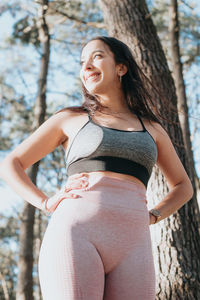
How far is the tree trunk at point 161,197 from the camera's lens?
295 centimetres

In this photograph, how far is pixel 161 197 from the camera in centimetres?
326

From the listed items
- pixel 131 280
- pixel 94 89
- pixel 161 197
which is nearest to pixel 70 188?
pixel 131 280

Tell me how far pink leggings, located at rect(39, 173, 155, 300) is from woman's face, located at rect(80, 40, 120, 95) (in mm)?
631

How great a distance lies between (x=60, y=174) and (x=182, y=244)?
9.27m

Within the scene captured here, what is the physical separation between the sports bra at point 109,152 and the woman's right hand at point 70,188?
45 millimetres

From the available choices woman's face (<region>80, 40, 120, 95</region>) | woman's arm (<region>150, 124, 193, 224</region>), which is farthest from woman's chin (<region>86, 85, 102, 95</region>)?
woman's arm (<region>150, 124, 193, 224</region>)

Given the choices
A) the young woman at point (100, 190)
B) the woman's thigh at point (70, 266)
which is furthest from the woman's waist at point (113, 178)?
the woman's thigh at point (70, 266)

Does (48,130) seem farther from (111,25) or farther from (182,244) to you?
(111,25)

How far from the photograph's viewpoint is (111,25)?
13.2 feet

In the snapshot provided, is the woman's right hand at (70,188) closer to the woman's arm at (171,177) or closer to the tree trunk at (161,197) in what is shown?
the woman's arm at (171,177)

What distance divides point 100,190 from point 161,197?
1.63 metres

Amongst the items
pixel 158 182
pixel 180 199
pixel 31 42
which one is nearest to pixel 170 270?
pixel 158 182

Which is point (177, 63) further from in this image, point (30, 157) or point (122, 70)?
point (30, 157)

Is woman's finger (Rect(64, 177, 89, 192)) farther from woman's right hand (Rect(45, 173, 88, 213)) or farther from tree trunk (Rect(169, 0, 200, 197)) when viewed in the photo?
tree trunk (Rect(169, 0, 200, 197))
